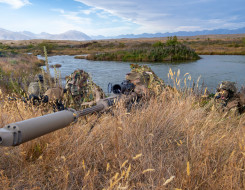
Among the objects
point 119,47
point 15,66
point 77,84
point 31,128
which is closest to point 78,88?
point 77,84

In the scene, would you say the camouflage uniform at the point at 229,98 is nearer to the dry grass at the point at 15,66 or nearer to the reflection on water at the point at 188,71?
the reflection on water at the point at 188,71

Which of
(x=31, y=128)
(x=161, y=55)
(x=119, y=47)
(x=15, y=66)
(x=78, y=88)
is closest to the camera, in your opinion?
(x=31, y=128)

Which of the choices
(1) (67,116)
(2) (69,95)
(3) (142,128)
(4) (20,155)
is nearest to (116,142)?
(3) (142,128)

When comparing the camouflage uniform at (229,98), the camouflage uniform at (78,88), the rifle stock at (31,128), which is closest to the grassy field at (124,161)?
the rifle stock at (31,128)

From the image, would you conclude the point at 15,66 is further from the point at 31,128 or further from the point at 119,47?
the point at 119,47

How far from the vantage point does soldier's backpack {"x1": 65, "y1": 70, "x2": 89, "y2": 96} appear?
5259mm

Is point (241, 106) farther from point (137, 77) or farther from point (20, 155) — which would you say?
point (20, 155)

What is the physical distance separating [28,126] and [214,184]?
1.52 meters

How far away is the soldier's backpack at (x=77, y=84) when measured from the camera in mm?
5259

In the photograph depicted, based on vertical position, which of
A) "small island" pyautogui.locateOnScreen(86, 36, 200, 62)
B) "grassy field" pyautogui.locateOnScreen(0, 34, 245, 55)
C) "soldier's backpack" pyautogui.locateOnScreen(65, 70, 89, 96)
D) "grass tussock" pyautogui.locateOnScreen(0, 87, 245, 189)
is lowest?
"grass tussock" pyautogui.locateOnScreen(0, 87, 245, 189)

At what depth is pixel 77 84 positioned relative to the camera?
207 inches

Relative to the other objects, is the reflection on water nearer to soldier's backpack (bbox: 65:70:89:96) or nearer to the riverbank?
the riverbank

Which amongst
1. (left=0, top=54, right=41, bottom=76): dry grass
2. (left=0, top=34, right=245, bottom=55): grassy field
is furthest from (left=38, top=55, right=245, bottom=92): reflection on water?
(left=0, top=34, right=245, bottom=55): grassy field

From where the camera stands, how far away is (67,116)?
1635mm
